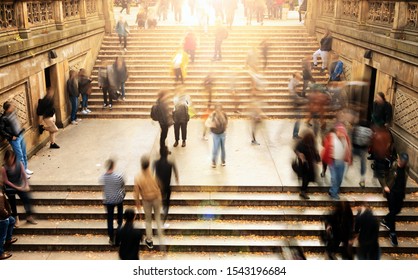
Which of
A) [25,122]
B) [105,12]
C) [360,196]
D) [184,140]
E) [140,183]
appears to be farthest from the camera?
[105,12]

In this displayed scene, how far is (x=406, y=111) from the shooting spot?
12047 mm

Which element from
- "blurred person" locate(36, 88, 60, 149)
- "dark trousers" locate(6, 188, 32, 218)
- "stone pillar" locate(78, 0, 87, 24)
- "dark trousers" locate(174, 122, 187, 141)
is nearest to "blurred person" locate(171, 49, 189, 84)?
"stone pillar" locate(78, 0, 87, 24)

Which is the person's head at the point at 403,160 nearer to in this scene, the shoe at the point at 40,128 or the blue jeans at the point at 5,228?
the blue jeans at the point at 5,228

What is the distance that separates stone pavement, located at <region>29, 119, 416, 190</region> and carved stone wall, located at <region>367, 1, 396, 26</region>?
431 centimetres

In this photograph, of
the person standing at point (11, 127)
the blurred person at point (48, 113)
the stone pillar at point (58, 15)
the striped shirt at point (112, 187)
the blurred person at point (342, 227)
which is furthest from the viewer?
the stone pillar at point (58, 15)

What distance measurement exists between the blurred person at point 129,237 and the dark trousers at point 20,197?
3.18 meters

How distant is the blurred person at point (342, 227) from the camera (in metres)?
7.79

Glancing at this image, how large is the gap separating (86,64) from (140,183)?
10.9m

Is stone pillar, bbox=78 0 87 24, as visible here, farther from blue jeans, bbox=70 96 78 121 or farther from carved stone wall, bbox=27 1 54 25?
blue jeans, bbox=70 96 78 121

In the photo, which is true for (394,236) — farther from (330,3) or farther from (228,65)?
(330,3)

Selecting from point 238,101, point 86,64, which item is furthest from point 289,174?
point 86,64

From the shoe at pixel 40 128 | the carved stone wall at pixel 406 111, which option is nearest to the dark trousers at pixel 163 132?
the shoe at pixel 40 128

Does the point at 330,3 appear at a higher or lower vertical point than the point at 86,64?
higher

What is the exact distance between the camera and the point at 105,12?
21156 mm
